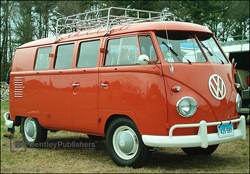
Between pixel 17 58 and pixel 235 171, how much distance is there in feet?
19.7

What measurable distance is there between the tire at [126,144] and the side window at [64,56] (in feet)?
6.20

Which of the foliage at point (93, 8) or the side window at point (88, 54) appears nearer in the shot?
the side window at point (88, 54)

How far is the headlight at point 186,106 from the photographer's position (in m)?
5.82

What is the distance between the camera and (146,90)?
19.7 ft

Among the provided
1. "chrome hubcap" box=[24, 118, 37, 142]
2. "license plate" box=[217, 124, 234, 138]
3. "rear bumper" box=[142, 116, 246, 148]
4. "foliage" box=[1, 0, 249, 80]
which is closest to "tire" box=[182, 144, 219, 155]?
"license plate" box=[217, 124, 234, 138]

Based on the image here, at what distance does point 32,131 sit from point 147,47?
13.1ft

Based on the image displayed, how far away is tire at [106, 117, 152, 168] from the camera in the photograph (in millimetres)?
6113

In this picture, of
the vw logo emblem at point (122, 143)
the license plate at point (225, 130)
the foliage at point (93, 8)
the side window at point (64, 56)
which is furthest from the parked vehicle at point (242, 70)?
the foliage at point (93, 8)

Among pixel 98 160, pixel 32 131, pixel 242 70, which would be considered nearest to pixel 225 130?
pixel 98 160

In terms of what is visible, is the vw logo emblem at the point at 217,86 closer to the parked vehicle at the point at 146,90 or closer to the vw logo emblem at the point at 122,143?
the parked vehicle at the point at 146,90

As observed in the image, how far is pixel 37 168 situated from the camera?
252 inches

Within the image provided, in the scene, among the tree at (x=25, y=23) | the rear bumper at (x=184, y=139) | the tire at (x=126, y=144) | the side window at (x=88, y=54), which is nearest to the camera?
the rear bumper at (x=184, y=139)

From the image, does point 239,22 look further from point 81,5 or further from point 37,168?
point 37,168

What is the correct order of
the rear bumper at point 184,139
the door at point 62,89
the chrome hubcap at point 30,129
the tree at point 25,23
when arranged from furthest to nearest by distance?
the tree at point 25,23 → the chrome hubcap at point 30,129 → the door at point 62,89 → the rear bumper at point 184,139
